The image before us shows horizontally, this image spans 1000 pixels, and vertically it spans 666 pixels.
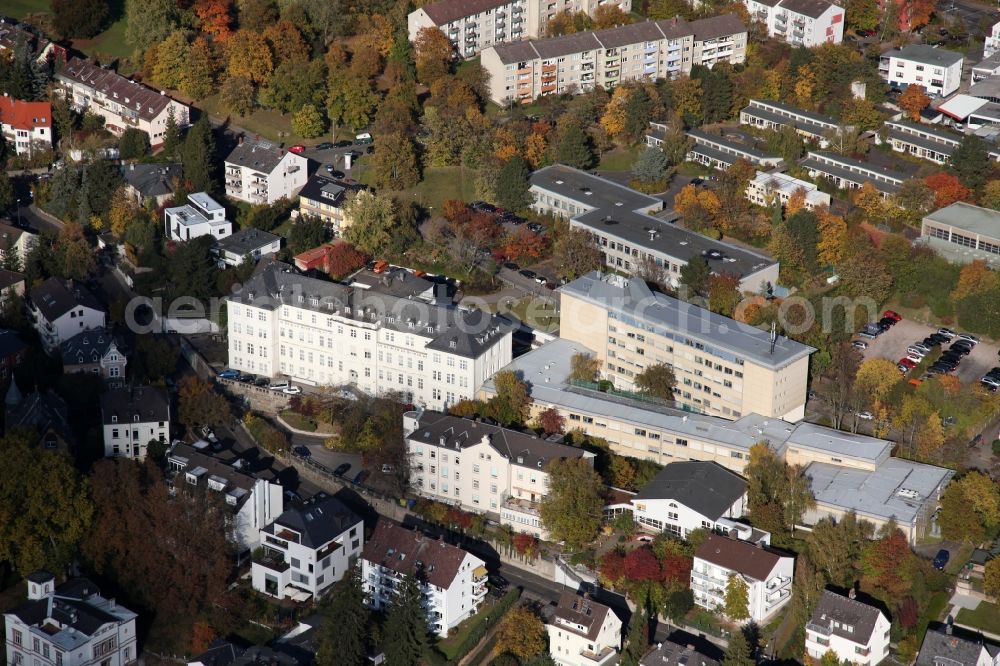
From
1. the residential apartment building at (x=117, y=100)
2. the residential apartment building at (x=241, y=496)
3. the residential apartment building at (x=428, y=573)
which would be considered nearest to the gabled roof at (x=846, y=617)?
the residential apartment building at (x=428, y=573)

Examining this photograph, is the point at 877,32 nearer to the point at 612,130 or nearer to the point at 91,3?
the point at 612,130

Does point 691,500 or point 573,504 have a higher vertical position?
point 691,500

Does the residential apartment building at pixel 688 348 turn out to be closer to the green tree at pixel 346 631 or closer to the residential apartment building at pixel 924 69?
the green tree at pixel 346 631

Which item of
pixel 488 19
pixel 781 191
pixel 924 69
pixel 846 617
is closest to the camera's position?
pixel 846 617

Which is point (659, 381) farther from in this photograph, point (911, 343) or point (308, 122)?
point (308, 122)

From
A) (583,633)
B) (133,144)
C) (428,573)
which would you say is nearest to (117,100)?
(133,144)

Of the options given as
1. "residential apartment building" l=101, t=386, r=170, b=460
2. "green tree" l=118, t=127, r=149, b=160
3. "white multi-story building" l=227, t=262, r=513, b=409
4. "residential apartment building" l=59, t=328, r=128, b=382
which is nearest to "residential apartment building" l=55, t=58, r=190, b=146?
"green tree" l=118, t=127, r=149, b=160

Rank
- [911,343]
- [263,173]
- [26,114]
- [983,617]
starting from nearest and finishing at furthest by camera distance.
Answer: [983,617] → [911,343] → [263,173] → [26,114]
